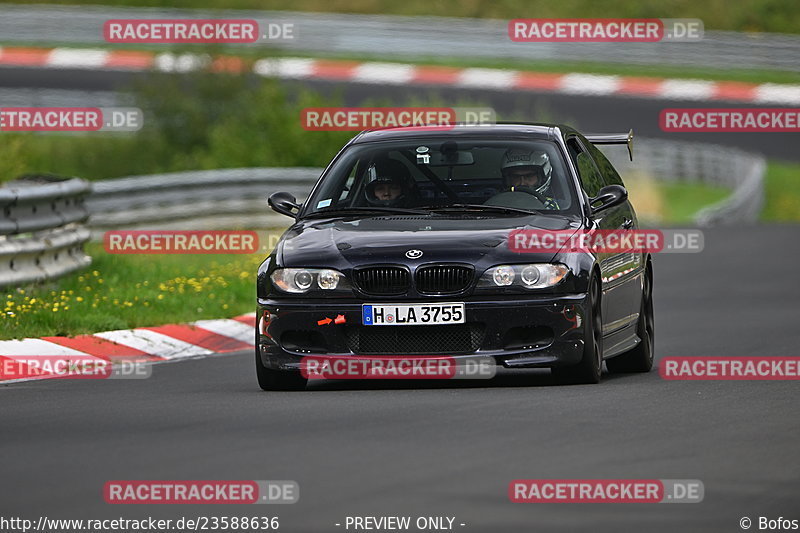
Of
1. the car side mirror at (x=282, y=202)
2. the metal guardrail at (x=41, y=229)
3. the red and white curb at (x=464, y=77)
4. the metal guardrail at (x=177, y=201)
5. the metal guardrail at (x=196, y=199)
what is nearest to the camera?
the car side mirror at (x=282, y=202)

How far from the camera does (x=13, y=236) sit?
16.2 meters

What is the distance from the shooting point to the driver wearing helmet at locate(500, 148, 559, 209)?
11.7 m

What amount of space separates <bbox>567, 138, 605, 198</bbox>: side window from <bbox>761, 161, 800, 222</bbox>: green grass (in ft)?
65.4

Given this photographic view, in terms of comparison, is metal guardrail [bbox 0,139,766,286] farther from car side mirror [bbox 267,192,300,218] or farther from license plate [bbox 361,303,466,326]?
license plate [bbox 361,303,466,326]

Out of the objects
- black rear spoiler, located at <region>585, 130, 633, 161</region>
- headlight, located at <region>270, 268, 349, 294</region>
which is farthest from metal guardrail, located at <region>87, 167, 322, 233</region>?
headlight, located at <region>270, 268, 349, 294</region>

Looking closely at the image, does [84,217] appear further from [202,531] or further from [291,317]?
[202,531]

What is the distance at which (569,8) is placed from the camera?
47.3 metres

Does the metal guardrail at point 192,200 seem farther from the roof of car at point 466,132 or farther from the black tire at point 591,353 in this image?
the black tire at point 591,353

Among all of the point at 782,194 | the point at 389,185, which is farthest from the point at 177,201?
the point at 782,194

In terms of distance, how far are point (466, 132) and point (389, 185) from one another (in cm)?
64

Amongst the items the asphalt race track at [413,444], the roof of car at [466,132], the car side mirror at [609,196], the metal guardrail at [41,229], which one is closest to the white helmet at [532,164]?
the roof of car at [466,132]

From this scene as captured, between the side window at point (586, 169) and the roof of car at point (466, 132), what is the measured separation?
160 mm

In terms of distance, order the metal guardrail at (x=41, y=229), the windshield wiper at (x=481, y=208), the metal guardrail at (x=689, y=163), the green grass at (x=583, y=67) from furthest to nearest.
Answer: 1. the green grass at (x=583, y=67)
2. the metal guardrail at (x=689, y=163)
3. the metal guardrail at (x=41, y=229)
4. the windshield wiper at (x=481, y=208)

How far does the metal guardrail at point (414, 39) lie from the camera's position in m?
42.8
